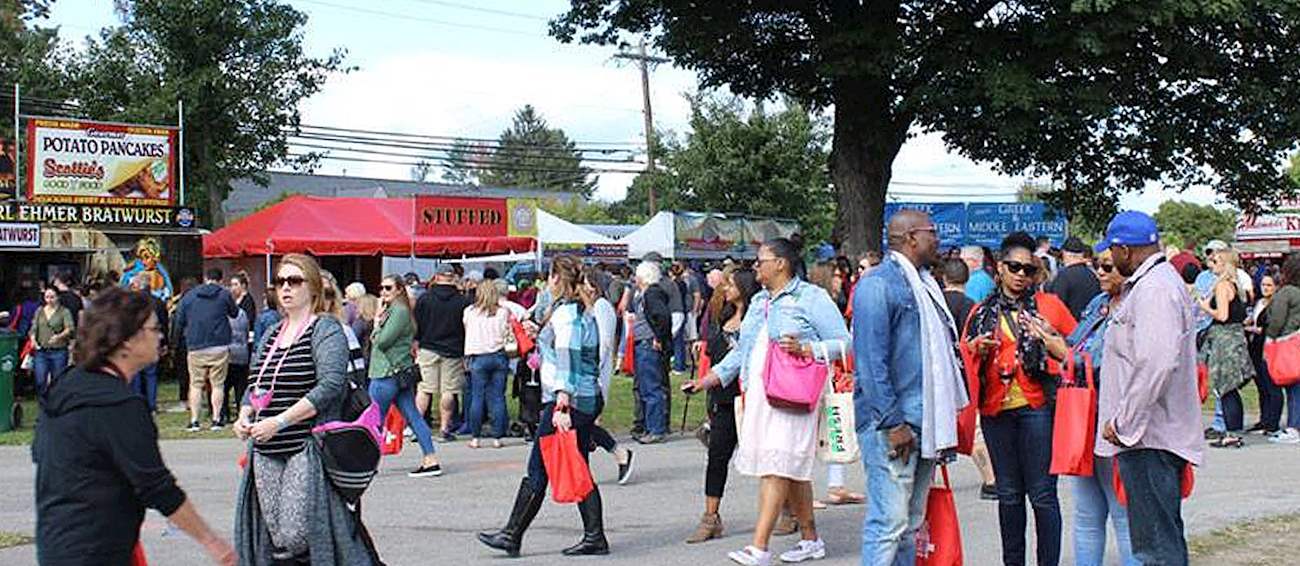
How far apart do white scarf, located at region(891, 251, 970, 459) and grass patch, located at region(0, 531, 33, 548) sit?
597 centimetres

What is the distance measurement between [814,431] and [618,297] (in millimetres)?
10823

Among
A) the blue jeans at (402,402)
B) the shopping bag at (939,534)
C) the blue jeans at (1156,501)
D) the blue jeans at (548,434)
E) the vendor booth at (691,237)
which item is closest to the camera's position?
Answer: the blue jeans at (1156,501)

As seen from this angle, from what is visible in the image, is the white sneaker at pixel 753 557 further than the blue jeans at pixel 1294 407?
No

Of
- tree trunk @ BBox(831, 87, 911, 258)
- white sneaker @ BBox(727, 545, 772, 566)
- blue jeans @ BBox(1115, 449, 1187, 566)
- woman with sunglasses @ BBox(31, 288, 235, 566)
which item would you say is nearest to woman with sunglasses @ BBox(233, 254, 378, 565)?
woman with sunglasses @ BBox(31, 288, 235, 566)

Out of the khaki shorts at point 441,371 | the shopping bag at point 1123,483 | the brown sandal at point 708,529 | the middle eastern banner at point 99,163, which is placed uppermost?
the middle eastern banner at point 99,163

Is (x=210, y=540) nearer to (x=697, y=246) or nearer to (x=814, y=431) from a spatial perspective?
(x=814, y=431)

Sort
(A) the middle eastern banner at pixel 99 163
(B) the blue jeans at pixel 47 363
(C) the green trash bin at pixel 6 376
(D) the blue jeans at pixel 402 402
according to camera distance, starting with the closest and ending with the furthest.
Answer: (D) the blue jeans at pixel 402 402, (C) the green trash bin at pixel 6 376, (B) the blue jeans at pixel 47 363, (A) the middle eastern banner at pixel 99 163

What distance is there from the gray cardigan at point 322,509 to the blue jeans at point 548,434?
224cm

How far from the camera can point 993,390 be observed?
23.0ft

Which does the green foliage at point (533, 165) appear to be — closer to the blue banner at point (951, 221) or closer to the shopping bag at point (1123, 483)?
the blue banner at point (951, 221)

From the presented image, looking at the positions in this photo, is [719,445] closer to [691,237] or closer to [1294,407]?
[1294,407]

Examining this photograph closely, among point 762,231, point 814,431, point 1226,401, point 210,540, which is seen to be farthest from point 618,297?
point 762,231

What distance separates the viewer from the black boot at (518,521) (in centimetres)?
844

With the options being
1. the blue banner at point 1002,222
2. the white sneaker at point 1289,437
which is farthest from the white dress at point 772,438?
the blue banner at point 1002,222
